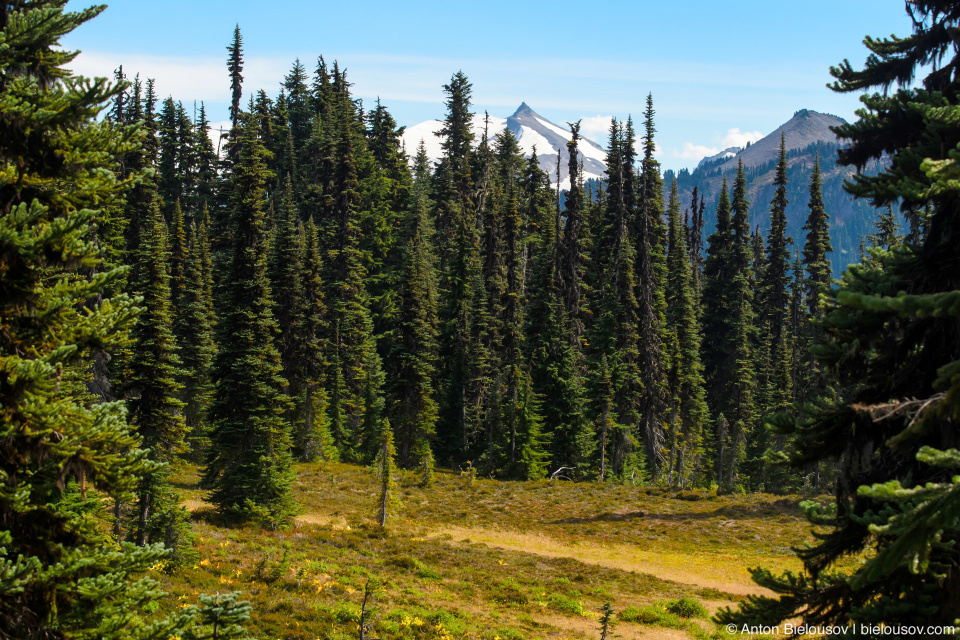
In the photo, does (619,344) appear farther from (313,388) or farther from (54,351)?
(54,351)

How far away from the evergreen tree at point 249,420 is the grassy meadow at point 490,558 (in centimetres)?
124

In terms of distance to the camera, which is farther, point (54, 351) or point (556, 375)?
point (556, 375)

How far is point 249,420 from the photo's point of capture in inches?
1219

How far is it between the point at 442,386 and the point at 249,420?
26.0 metres

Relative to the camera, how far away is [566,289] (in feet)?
185

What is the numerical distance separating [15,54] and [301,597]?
18.3 metres

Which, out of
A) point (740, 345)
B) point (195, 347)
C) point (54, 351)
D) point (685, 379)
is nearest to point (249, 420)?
point (195, 347)

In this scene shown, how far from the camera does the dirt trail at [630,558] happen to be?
27797 millimetres

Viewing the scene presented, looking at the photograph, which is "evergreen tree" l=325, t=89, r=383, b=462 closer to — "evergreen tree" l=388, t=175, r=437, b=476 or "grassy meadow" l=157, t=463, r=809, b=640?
"evergreen tree" l=388, t=175, r=437, b=476

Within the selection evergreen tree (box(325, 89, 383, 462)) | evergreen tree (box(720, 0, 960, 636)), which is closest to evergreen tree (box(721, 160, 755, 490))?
evergreen tree (box(325, 89, 383, 462))

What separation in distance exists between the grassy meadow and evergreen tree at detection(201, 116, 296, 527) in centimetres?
124

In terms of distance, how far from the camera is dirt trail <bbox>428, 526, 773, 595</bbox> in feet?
91.2

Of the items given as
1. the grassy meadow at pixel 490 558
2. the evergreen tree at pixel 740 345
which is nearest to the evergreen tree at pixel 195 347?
the grassy meadow at pixel 490 558

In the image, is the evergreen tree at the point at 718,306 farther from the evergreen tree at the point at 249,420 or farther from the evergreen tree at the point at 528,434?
the evergreen tree at the point at 249,420
